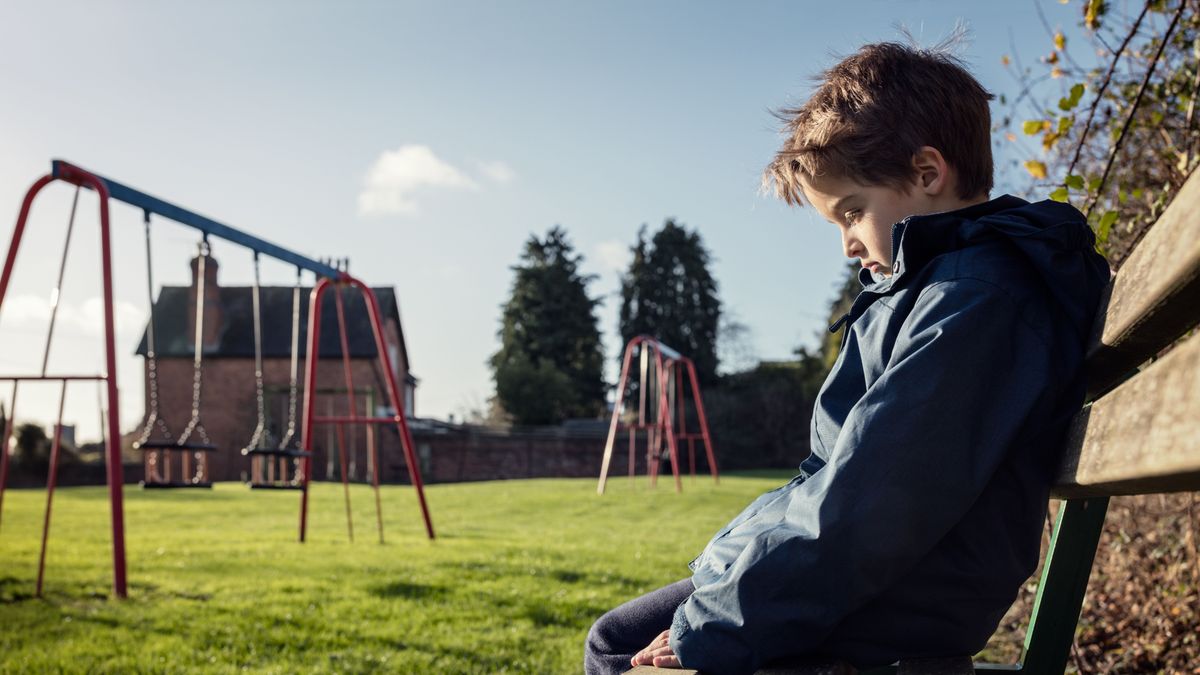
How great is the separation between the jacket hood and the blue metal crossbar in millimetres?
6202

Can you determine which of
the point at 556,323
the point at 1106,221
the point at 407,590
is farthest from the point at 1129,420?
the point at 556,323

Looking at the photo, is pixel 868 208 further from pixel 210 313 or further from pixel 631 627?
pixel 210 313

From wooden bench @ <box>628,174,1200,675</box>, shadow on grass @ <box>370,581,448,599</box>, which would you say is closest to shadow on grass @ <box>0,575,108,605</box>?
shadow on grass @ <box>370,581,448,599</box>

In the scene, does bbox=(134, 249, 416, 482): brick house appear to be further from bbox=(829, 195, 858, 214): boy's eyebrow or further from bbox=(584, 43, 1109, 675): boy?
bbox=(584, 43, 1109, 675): boy

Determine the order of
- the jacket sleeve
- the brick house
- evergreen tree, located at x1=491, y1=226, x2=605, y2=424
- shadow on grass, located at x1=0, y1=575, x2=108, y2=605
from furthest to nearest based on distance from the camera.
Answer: evergreen tree, located at x1=491, y1=226, x2=605, y2=424
the brick house
shadow on grass, located at x1=0, y1=575, x2=108, y2=605
the jacket sleeve

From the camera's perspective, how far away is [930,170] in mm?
1784

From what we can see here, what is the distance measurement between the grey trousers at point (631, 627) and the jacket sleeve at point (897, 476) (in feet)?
1.51

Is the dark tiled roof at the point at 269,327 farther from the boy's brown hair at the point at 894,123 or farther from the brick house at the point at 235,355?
the boy's brown hair at the point at 894,123

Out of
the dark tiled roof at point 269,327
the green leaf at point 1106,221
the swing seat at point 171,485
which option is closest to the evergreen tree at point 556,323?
the dark tiled roof at point 269,327

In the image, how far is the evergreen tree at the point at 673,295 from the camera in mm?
46688

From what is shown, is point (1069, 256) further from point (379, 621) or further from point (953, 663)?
point (379, 621)

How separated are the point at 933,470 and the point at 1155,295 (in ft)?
1.20

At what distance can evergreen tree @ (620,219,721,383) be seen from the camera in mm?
46688

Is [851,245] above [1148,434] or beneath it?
above
